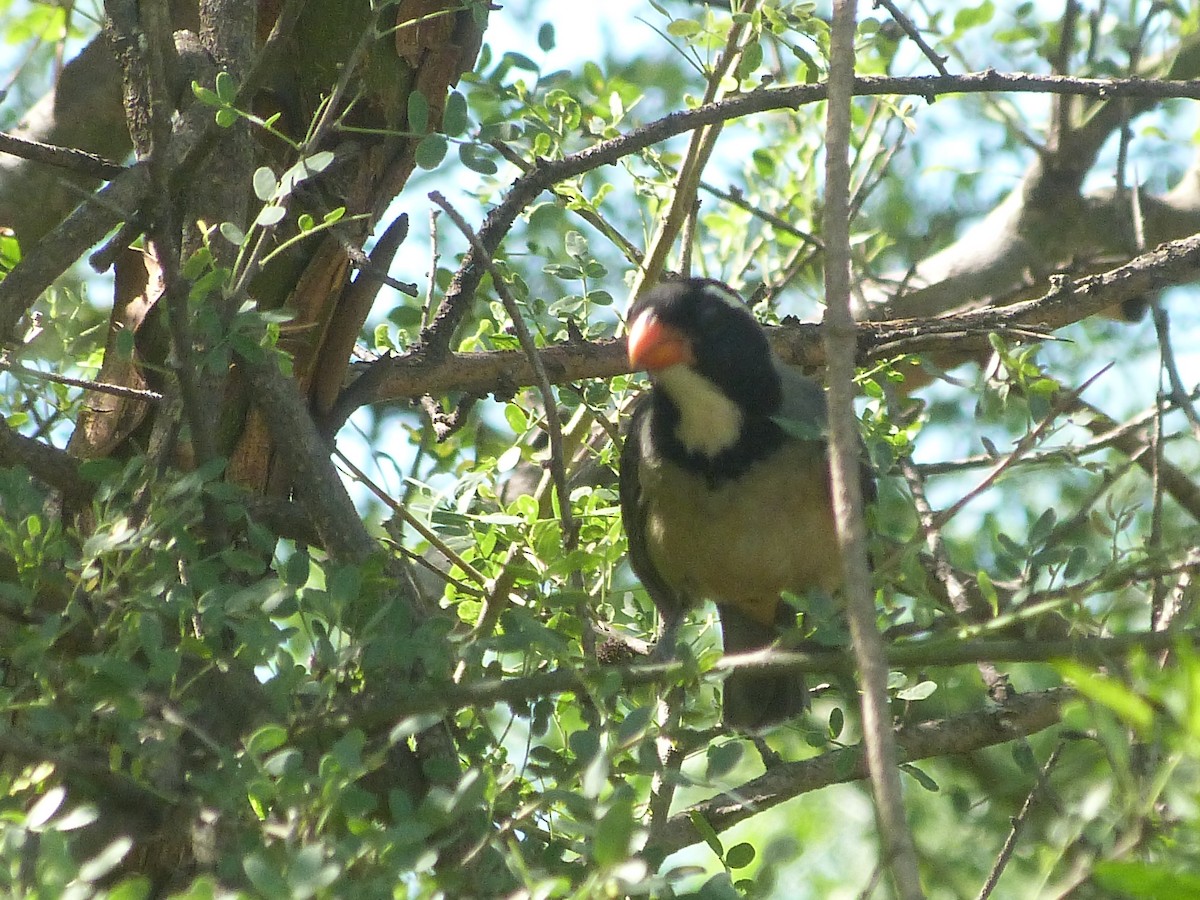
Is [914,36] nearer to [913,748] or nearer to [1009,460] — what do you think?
[1009,460]

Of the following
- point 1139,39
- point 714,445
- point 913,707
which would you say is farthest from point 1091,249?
point 913,707

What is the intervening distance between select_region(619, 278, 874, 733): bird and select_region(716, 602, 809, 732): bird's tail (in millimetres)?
11

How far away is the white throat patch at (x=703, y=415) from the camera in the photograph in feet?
11.4

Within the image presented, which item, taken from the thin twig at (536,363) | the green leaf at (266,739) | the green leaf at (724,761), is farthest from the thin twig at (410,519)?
the green leaf at (266,739)

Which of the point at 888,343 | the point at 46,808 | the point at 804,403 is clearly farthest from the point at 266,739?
Answer: the point at 804,403

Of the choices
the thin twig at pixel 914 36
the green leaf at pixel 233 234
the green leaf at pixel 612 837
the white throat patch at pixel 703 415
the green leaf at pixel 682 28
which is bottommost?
the green leaf at pixel 612 837

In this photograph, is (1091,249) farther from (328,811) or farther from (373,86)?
(328,811)

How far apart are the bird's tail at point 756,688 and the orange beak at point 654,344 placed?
79cm

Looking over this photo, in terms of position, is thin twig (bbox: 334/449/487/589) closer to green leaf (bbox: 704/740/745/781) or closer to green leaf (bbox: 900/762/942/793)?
green leaf (bbox: 900/762/942/793)

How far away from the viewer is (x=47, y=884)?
4.35 ft

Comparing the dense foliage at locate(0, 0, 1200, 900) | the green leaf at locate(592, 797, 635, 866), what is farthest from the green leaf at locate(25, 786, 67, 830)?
the green leaf at locate(592, 797, 635, 866)

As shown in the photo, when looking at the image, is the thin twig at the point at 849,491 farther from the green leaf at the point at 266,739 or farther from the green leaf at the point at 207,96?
the green leaf at the point at 207,96

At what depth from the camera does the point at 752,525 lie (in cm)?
351

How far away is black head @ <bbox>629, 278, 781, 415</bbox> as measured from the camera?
311 cm
